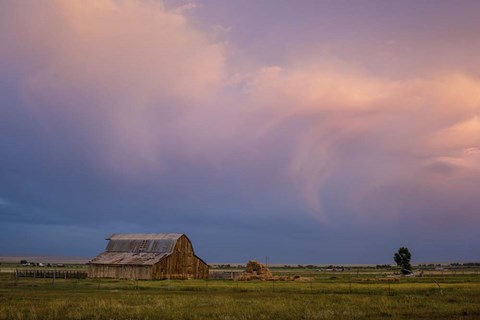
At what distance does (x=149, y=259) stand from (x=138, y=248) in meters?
7.07

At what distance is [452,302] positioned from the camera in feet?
122

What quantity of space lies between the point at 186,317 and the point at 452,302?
2049cm

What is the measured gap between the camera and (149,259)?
85.4m

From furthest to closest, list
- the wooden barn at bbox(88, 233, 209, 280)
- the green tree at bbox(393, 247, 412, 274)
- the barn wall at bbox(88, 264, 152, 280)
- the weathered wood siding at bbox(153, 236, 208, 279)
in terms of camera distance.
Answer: the green tree at bbox(393, 247, 412, 274) → the weathered wood siding at bbox(153, 236, 208, 279) → the wooden barn at bbox(88, 233, 209, 280) → the barn wall at bbox(88, 264, 152, 280)

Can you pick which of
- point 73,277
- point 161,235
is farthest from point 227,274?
point 73,277

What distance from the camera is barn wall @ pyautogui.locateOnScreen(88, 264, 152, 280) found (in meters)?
83.2

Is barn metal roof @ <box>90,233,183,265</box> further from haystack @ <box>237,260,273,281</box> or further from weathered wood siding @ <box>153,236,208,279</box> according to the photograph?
haystack @ <box>237,260,273,281</box>

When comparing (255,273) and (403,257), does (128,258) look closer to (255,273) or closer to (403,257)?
(255,273)

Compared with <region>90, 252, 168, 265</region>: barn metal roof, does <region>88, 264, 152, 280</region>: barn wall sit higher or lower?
lower

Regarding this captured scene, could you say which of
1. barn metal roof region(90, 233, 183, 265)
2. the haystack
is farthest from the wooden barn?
the haystack

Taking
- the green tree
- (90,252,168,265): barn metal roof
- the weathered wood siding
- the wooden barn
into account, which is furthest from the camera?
the green tree

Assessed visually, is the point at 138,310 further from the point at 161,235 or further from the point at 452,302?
the point at 161,235

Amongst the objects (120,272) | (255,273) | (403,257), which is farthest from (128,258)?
(403,257)

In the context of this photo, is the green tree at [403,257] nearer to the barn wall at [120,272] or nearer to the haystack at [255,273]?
the haystack at [255,273]
